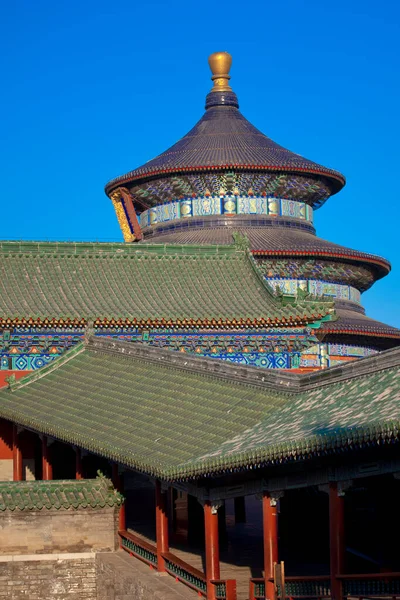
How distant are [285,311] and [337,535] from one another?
17.9m

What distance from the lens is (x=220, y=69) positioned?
5191 centimetres

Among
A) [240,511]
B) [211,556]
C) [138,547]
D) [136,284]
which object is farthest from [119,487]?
[136,284]

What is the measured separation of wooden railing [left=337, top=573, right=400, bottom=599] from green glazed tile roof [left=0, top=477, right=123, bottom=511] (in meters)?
8.01

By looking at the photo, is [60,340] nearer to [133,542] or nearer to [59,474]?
[59,474]

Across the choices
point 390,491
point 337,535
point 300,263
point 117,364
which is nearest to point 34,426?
point 117,364

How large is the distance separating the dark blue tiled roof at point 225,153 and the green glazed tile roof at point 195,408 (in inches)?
644

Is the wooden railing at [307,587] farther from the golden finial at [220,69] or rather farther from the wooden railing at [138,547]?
the golden finial at [220,69]

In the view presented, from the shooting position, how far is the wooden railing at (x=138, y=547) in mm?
23062

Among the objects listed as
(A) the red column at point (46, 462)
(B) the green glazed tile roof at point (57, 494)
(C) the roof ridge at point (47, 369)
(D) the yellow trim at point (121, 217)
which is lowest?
(B) the green glazed tile roof at point (57, 494)

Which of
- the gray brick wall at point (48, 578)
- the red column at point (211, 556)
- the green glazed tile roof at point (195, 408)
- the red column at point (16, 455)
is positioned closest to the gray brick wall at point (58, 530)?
the gray brick wall at point (48, 578)

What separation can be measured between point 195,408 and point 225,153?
25424 mm

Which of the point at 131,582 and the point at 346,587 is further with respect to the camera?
the point at 131,582

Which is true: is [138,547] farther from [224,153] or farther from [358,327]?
[224,153]

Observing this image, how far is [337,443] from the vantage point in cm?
1628
